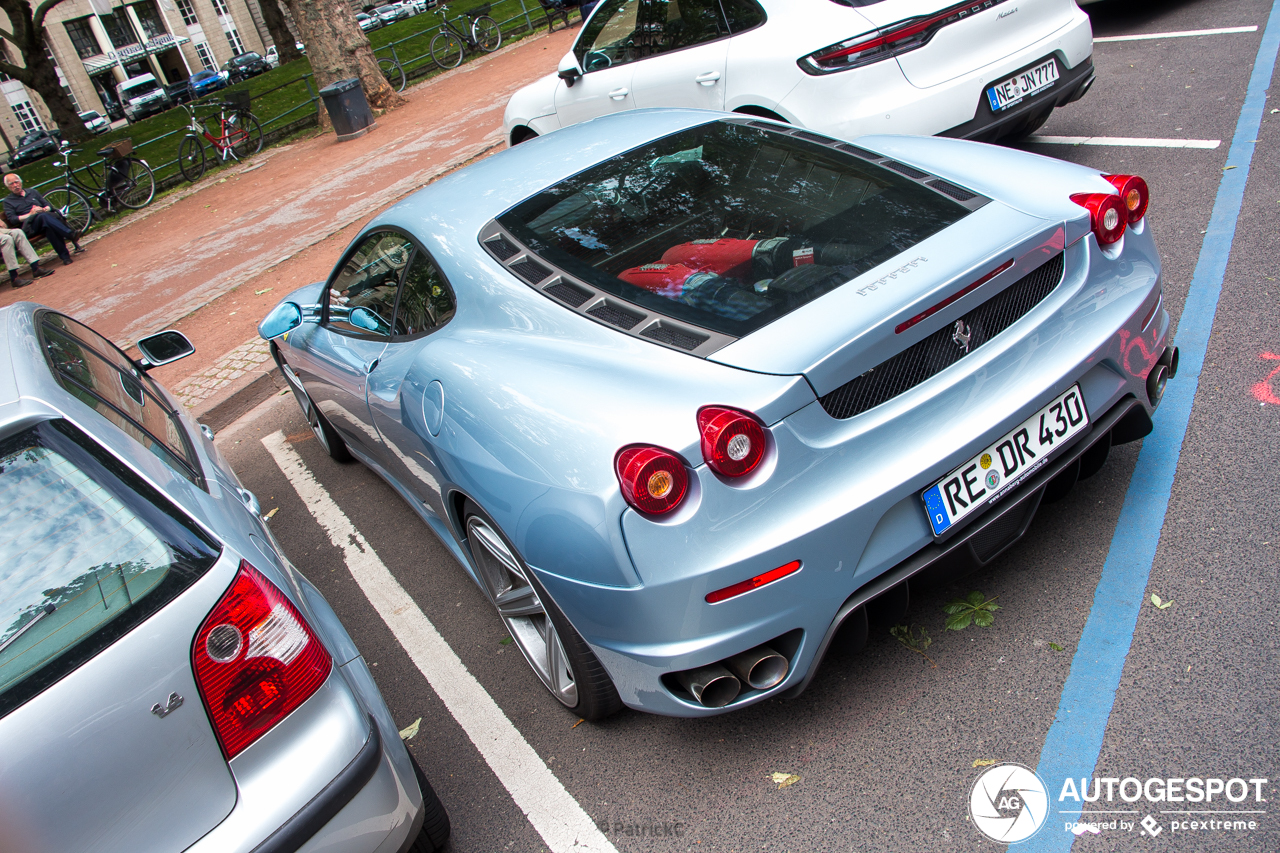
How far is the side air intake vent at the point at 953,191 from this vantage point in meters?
2.56

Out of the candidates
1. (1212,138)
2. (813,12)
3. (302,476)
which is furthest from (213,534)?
(1212,138)

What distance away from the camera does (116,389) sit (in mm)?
2781

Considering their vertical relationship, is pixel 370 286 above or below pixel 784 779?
above

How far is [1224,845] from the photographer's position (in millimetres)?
1781

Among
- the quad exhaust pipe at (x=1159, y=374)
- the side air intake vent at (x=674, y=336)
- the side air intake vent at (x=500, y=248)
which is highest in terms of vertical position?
the side air intake vent at (x=500, y=248)

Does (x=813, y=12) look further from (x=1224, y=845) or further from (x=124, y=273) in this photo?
(x=124, y=273)

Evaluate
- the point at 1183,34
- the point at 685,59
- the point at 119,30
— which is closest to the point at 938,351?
the point at 685,59

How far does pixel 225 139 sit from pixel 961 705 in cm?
1770

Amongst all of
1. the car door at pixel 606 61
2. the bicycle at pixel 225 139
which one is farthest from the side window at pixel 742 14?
the bicycle at pixel 225 139

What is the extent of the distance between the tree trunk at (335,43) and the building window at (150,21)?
5102 centimetres

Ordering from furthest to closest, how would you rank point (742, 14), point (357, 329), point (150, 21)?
1. point (150, 21)
2. point (742, 14)
3. point (357, 329)

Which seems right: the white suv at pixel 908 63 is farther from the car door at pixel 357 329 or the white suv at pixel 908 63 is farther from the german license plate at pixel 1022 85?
the car door at pixel 357 329

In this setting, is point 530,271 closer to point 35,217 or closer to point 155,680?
point 155,680

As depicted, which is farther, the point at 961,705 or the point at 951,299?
the point at 961,705
